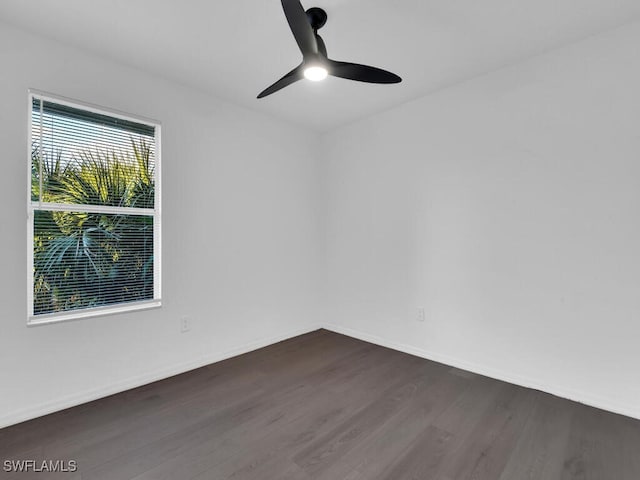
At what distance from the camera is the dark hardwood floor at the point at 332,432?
1.59 meters

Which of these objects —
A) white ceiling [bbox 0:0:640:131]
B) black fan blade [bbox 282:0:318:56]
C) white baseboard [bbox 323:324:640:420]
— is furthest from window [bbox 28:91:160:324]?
white baseboard [bbox 323:324:640:420]

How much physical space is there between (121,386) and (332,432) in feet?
5.53

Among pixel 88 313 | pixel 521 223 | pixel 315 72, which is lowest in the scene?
pixel 88 313

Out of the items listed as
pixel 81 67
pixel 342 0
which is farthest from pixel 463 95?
pixel 81 67

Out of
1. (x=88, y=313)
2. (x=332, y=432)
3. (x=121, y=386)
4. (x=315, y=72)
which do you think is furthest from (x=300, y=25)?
(x=121, y=386)

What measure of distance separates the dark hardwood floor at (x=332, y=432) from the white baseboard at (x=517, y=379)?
60 mm

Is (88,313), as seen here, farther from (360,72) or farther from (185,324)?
(360,72)

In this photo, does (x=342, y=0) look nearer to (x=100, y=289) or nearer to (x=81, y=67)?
(x=81, y=67)

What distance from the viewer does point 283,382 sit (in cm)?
254

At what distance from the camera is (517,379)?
96.7 inches

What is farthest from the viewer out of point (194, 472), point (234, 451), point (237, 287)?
point (237, 287)

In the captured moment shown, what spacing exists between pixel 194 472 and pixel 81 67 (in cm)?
276

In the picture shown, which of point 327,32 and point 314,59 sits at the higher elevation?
point 327,32

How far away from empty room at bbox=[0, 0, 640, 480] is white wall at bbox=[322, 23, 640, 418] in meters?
0.02
